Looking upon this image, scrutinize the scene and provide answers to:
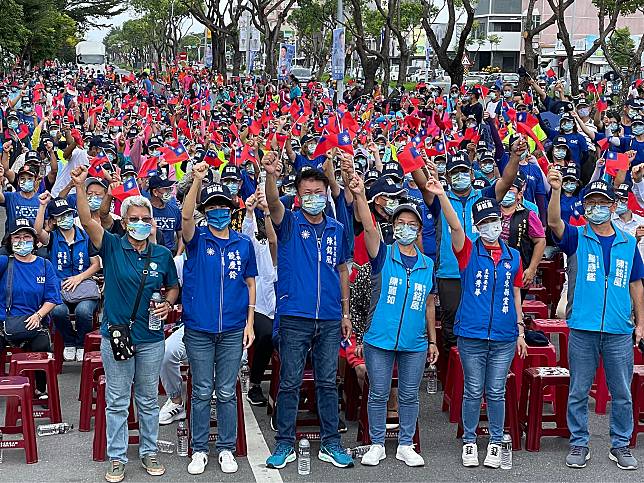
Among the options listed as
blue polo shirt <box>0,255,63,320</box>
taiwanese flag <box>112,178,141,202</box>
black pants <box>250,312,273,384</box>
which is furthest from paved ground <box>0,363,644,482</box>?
taiwanese flag <box>112,178,141,202</box>

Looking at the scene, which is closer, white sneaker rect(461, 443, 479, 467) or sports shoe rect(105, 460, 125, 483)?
sports shoe rect(105, 460, 125, 483)

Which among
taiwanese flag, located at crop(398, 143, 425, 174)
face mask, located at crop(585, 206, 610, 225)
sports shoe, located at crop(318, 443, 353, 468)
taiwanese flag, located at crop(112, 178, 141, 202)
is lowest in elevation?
sports shoe, located at crop(318, 443, 353, 468)

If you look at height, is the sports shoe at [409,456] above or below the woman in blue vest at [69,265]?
below

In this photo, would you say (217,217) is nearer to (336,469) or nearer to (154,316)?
(154,316)

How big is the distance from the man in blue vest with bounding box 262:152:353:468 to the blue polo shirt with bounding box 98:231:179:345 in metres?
0.86

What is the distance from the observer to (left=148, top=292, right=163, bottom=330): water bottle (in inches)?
259

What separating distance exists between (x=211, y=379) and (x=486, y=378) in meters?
1.86

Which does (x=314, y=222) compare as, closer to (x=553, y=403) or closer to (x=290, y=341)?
(x=290, y=341)

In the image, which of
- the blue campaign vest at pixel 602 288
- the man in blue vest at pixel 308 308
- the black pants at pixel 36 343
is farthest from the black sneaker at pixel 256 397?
the blue campaign vest at pixel 602 288

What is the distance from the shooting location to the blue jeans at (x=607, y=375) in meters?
6.84

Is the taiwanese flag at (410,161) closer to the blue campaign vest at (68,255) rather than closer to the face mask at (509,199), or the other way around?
the face mask at (509,199)

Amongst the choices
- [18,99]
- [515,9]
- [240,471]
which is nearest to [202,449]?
[240,471]

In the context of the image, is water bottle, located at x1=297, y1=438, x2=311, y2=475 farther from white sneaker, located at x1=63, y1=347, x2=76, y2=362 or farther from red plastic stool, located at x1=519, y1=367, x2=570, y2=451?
white sneaker, located at x1=63, y1=347, x2=76, y2=362

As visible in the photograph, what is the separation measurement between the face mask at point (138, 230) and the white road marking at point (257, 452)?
171 cm
